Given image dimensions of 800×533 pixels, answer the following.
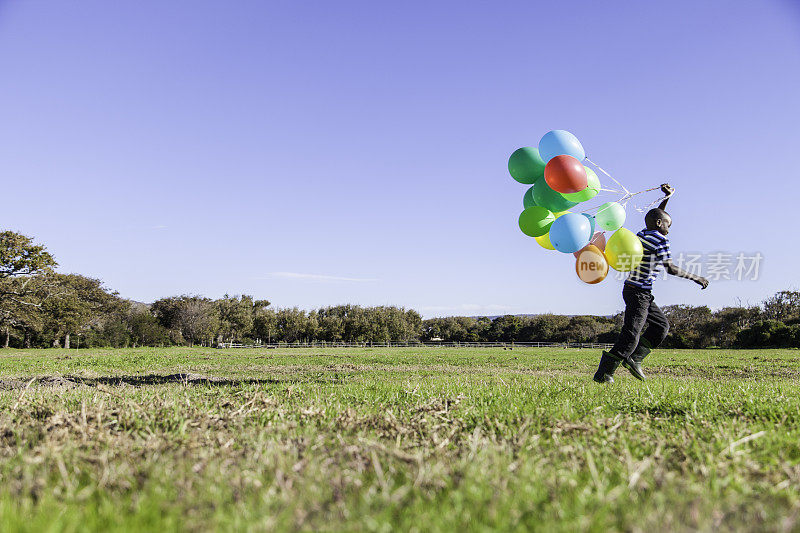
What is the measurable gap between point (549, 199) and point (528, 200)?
829 millimetres

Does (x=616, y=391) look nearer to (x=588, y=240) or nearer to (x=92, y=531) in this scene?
(x=588, y=240)

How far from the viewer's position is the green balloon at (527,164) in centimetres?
712

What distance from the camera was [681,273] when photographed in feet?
21.3

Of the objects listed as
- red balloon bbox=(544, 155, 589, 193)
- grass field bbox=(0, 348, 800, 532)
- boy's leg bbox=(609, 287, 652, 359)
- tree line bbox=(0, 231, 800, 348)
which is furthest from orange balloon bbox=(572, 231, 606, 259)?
tree line bbox=(0, 231, 800, 348)

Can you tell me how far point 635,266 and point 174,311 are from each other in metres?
65.6

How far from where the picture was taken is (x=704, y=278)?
6496mm

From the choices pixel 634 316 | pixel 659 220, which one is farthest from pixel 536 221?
pixel 634 316

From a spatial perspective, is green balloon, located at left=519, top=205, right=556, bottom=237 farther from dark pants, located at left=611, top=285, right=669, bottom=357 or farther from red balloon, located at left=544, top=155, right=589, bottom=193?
dark pants, located at left=611, top=285, right=669, bottom=357

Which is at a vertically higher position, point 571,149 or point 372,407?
point 571,149

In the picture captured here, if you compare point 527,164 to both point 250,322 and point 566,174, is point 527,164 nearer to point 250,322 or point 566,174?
point 566,174

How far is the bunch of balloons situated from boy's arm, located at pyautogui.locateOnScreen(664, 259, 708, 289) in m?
0.43

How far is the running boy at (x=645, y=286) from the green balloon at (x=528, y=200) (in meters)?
1.58

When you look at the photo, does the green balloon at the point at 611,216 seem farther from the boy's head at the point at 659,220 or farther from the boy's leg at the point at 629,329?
the boy's leg at the point at 629,329

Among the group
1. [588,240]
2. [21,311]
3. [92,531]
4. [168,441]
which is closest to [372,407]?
[168,441]
